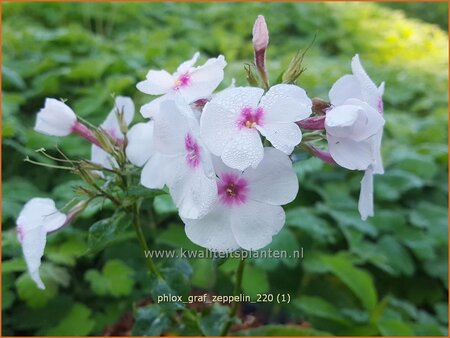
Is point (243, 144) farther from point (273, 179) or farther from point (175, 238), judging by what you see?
point (175, 238)

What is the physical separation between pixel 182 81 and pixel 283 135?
0.61 ft

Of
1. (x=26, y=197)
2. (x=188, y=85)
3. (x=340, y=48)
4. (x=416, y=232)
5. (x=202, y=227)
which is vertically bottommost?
(x=340, y=48)

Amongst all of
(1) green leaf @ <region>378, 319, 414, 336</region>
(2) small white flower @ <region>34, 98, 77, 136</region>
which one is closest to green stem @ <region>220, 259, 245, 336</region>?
(2) small white flower @ <region>34, 98, 77, 136</region>

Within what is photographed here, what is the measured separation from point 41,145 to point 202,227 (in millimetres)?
986

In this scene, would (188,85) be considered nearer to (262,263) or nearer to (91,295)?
(262,263)

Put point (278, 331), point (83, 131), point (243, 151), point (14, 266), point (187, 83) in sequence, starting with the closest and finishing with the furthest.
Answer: point (243, 151) < point (187, 83) < point (83, 131) < point (278, 331) < point (14, 266)

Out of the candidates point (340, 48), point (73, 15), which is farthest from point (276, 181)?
point (340, 48)

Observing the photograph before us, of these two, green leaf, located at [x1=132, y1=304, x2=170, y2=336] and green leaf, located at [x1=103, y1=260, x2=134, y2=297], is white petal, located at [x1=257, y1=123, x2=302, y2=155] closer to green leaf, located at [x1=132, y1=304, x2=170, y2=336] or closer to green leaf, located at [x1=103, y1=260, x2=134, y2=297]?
green leaf, located at [x1=132, y1=304, x2=170, y2=336]

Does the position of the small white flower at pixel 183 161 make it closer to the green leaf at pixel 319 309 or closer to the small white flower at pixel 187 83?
the small white flower at pixel 187 83

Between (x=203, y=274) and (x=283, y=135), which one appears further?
(x=203, y=274)

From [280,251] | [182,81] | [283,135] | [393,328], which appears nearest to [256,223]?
[283,135]

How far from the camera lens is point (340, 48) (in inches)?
129

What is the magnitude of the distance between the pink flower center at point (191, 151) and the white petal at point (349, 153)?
0.17 metres

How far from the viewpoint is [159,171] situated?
2.58 feet
